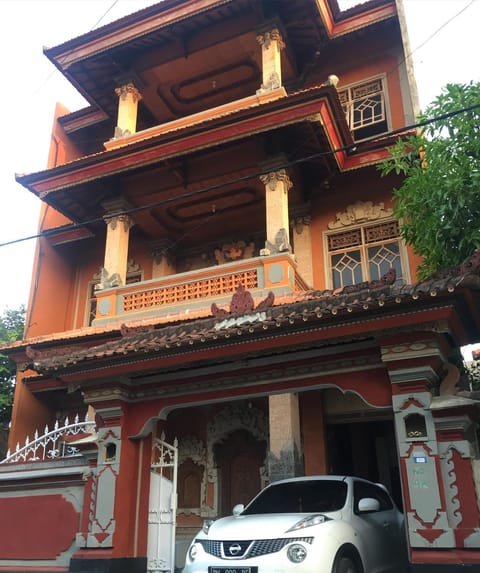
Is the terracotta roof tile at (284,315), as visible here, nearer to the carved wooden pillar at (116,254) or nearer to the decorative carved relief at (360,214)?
the carved wooden pillar at (116,254)

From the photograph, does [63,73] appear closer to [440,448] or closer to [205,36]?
[205,36]

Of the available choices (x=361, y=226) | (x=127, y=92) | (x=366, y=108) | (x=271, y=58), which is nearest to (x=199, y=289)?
(x=361, y=226)

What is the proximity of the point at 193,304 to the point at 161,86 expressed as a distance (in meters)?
6.74

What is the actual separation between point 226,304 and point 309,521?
6290 millimetres

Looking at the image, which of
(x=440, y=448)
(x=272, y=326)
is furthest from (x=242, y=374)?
(x=440, y=448)

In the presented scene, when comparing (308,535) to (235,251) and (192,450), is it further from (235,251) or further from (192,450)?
(235,251)

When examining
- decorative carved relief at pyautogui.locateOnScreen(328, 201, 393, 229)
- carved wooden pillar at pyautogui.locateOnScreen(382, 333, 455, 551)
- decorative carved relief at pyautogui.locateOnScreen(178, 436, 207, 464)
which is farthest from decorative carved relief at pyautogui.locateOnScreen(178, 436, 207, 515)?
carved wooden pillar at pyautogui.locateOnScreen(382, 333, 455, 551)

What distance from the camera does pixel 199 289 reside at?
41.2 feet

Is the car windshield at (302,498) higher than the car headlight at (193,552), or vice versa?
the car windshield at (302,498)

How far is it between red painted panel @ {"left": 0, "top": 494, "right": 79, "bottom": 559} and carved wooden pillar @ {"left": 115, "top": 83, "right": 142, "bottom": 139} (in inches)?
347

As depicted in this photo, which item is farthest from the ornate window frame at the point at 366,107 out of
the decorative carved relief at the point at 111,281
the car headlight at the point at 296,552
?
the car headlight at the point at 296,552

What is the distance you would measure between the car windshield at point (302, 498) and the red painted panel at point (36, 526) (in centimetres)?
308

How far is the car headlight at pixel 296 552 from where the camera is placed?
5.41m

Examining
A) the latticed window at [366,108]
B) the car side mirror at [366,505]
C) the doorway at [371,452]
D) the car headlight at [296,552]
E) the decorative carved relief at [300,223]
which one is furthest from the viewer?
the latticed window at [366,108]
